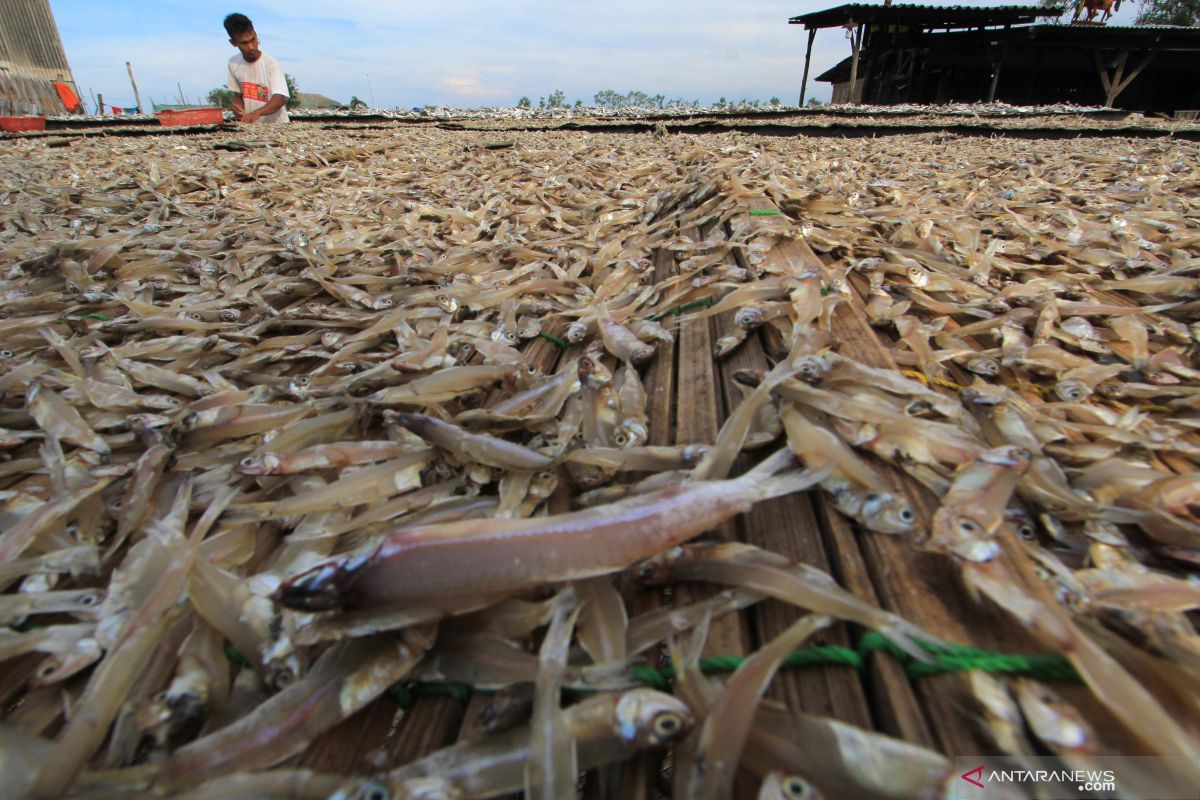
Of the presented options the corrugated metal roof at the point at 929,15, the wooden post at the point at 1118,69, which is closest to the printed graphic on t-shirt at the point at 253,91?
the corrugated metal roof at the point at 929,15

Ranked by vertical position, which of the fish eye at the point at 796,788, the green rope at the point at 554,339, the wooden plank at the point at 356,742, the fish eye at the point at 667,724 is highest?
the green rope at the point at 554,339

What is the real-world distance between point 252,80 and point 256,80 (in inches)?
2.3

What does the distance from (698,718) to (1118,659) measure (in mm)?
697

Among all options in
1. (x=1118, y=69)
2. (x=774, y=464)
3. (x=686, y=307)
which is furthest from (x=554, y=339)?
(x=1118, y=69)

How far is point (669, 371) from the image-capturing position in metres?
1.99

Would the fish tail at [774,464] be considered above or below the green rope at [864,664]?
above

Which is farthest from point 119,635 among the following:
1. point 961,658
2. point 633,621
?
point 961,658

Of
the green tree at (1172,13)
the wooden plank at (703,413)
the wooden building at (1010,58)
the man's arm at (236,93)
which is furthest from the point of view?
the green tree at (1172,13)

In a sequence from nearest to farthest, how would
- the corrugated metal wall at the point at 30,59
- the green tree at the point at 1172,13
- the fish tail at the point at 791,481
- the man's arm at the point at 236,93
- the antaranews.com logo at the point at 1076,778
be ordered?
1. the antaranews.com logo at the point at 1076,778
2. the fish tail at the point at 791,481
3. the man's arm at the point at 236,93
4. the corrugated metal wall at the point at 30,59
5. the green tree at the point at 1172,13

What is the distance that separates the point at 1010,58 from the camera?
672 inches

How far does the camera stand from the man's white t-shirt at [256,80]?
8539mm

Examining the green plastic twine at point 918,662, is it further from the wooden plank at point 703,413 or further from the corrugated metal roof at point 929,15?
the corrugated metal roof at point 929,15

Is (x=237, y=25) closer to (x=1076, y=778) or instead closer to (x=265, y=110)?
(x=265, y=110)

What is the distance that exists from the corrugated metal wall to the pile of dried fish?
1701cm
